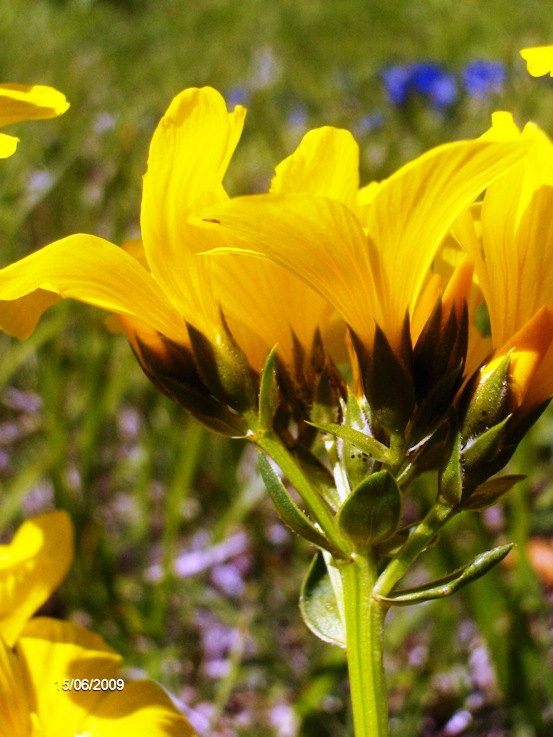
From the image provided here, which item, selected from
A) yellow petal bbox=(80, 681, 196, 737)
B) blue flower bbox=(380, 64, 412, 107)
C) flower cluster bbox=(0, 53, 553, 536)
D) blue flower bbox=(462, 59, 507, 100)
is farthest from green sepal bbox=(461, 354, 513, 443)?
blue flower bbox=(380, 64, 412, 107)

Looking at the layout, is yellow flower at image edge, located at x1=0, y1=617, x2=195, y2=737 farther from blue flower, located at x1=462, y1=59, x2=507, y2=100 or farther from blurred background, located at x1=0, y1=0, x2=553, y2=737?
blue flower, located at x1=462, y1=59, x2=507, y2=100

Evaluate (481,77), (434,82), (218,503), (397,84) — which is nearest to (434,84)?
(434,82)

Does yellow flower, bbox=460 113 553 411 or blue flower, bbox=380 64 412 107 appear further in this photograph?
blue flower, bbox=380 64 412 107

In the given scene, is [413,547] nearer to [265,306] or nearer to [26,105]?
[265,306]

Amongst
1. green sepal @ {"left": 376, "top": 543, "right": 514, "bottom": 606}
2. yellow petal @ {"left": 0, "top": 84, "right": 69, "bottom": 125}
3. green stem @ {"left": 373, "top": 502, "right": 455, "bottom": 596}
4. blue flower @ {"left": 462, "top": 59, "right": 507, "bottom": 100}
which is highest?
blue flower @ {"left": 462, "top": 59, "right": 507, "bottom": 100}

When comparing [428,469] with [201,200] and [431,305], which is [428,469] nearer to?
[431,305]

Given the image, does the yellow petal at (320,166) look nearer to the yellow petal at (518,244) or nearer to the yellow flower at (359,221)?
the yellow flower at (359,221)

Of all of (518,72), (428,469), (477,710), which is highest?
(518,72)

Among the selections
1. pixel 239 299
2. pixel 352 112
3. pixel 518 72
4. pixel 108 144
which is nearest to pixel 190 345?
pixel 239 299
